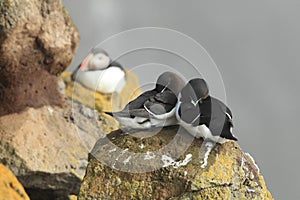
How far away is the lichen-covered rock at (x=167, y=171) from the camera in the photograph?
18.9 feet

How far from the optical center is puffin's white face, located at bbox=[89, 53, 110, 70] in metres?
12.6

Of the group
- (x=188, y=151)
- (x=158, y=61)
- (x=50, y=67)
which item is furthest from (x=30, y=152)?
(x=188, y=151)

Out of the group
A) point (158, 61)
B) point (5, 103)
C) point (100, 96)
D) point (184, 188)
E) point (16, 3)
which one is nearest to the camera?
point (184, 188)

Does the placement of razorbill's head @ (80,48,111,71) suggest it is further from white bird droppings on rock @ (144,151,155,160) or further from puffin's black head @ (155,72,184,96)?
white bird droppings on rock @ (144,151,155,160)

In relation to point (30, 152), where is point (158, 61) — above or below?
above

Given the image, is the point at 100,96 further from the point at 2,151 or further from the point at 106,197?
the point at 106,197

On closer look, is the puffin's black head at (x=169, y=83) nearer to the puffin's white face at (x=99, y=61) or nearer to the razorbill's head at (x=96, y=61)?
the razorbill's head at (x=96, y=61)

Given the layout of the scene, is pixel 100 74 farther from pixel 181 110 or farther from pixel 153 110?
pixel 181 110

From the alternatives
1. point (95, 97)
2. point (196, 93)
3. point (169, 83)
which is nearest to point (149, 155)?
point (196, 93)

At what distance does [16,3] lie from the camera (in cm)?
809

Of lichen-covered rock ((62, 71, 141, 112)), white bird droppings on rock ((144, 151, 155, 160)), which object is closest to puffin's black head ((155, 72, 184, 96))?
white bird droppings on rock ((144, 151, 155, 160))

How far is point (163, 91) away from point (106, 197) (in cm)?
105

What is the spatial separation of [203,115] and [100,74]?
6.54 meters

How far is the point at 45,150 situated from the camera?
8.53 meters
